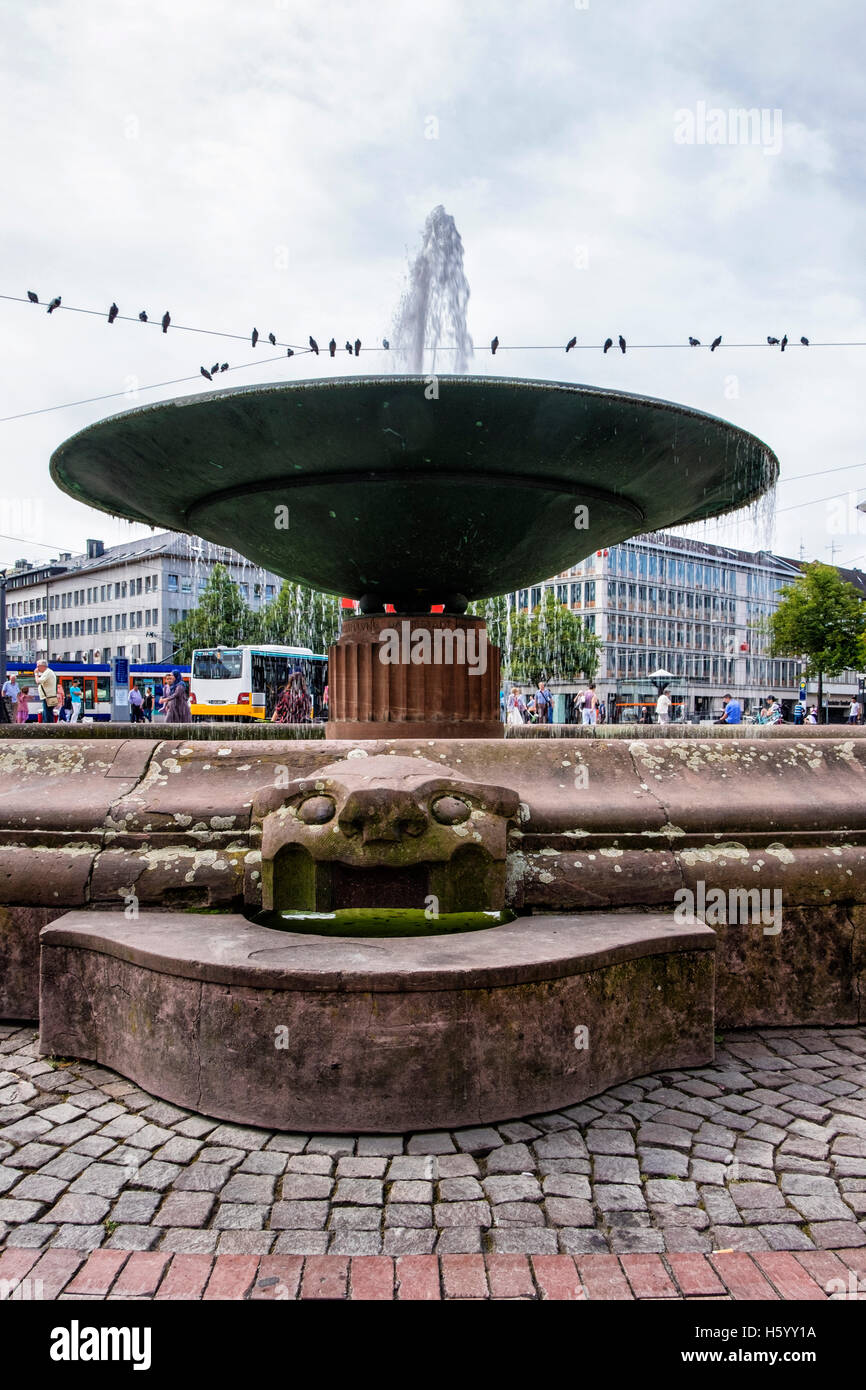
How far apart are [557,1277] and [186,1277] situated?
80 centimetres

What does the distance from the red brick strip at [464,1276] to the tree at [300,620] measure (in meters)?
30.0

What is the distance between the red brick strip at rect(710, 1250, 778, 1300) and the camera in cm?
190

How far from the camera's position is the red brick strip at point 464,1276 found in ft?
6.20

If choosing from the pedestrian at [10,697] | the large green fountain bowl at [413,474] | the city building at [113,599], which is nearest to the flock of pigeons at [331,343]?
the large green fountain bowl at [413,474]

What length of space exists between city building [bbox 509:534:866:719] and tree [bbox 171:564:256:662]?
1687 centimetres

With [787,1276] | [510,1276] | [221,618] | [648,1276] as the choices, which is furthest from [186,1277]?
[221,618]

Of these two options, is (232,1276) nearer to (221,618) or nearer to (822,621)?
(822,621)

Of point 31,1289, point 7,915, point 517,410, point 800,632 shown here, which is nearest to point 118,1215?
point 31,1289

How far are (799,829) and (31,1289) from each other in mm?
3080

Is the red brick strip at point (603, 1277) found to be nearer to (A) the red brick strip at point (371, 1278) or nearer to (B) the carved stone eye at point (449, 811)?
(A) the red brick strip at point (371, 1278)

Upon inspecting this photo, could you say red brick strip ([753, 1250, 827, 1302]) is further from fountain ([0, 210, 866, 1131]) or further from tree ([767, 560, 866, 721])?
tree ([767, 560, 866, 721])

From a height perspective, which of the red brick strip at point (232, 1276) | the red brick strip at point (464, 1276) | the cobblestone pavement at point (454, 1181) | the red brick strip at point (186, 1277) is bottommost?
the cobblestone pavement at point (454, 1181)

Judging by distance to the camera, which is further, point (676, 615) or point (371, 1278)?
point (676, 615)

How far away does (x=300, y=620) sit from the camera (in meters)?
43.3
